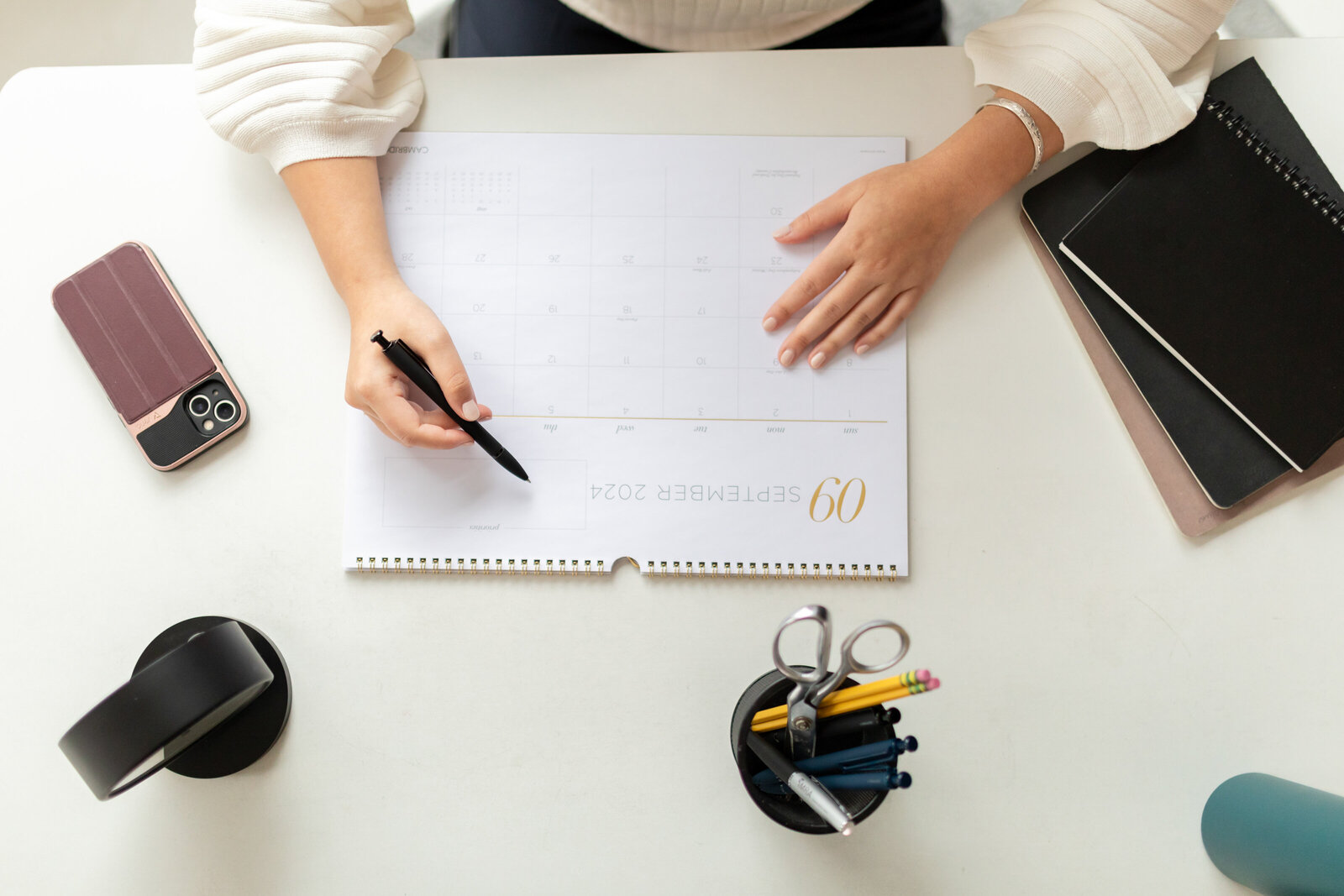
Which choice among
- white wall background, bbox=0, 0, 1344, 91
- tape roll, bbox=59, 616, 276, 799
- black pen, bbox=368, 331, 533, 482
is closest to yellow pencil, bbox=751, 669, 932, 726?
black pen, bbox=368, 331, 533, 482

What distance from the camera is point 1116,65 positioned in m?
0.61

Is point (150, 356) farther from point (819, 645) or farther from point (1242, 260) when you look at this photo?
point (1242, 260)

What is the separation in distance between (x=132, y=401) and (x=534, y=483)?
0.33m

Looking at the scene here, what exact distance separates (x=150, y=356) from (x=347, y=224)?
0.65 ft

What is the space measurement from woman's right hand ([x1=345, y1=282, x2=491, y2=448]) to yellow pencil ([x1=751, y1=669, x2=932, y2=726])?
11.9 inches

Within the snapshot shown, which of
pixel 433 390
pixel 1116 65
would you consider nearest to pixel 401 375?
pixel 433 390

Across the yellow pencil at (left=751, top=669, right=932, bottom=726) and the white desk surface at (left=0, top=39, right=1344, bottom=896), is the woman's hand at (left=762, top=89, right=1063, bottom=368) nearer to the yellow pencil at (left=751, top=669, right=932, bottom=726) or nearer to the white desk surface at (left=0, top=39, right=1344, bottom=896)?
the white desk surface at (left=0, top=39, right=1344, bottom=896)

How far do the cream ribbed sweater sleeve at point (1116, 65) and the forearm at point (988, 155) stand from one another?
0.02 metres

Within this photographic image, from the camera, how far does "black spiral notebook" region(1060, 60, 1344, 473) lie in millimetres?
600

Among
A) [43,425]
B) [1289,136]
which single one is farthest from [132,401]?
[1289,136]

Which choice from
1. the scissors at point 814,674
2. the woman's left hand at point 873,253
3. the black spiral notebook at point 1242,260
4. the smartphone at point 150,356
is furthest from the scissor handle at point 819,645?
the smartphone at point 150,356

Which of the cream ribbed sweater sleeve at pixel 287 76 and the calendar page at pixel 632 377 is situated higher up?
the cream ribbed sweater sleeve at pixel 287 76

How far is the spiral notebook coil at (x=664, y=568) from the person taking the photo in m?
0.63

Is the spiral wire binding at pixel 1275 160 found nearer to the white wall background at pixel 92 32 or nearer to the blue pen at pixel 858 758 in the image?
the blue pen at pixel 858 758
